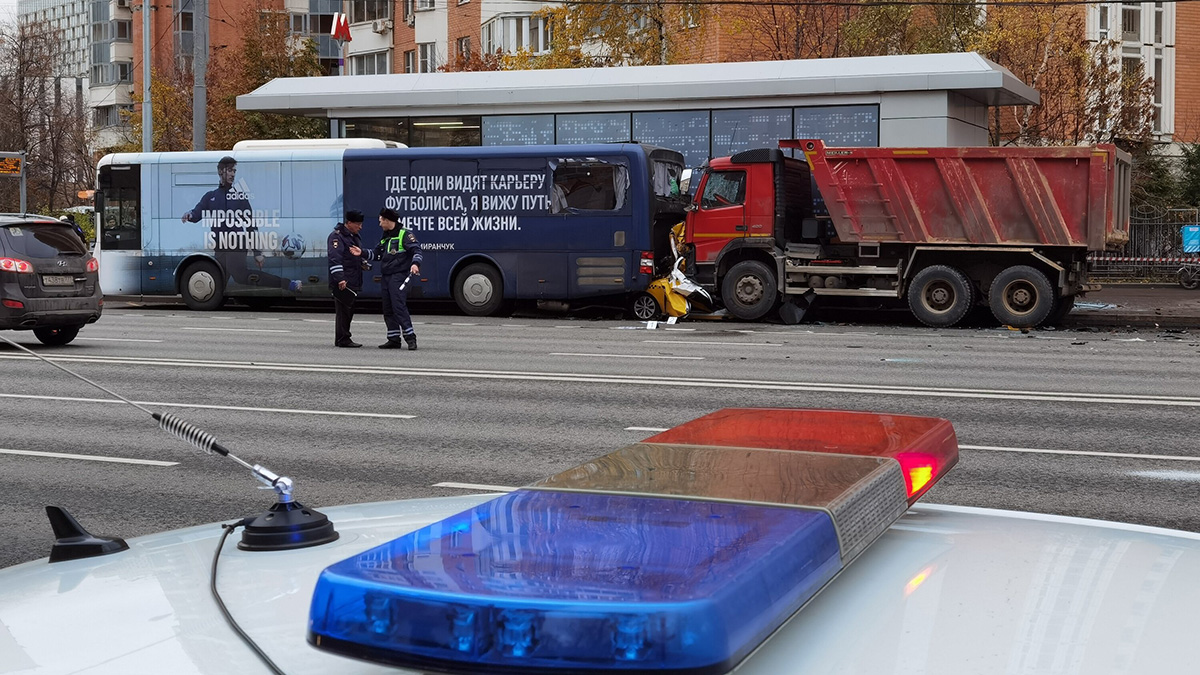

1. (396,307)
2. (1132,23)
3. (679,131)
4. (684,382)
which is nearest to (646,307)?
(679,131)

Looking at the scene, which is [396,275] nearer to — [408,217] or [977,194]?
[408,217]

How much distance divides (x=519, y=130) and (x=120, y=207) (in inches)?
322

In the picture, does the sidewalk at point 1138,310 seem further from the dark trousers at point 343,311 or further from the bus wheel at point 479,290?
the dark trousers at point 343,311

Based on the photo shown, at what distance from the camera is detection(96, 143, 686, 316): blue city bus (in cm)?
2384

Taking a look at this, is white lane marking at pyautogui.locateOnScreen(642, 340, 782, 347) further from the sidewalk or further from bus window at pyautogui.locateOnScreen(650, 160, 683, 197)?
the sidewalk

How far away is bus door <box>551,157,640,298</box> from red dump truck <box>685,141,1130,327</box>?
4.33ft

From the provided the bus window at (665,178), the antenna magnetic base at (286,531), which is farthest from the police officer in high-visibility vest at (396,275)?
the antenna magnetic base at (286,531)

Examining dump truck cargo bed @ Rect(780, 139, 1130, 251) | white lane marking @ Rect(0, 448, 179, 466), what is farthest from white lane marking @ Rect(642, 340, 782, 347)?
white lane marking @ Rect(0, 448, 179, 466)

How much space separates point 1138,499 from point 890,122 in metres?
17.4

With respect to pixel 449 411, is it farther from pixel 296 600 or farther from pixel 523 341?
pixel 296 600

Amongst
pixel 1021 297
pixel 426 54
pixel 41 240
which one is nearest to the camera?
pixel 41 240

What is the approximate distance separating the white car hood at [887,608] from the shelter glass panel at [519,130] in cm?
2448

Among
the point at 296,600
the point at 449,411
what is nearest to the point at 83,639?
the point at 296,600

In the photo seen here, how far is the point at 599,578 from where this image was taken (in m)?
1.23
